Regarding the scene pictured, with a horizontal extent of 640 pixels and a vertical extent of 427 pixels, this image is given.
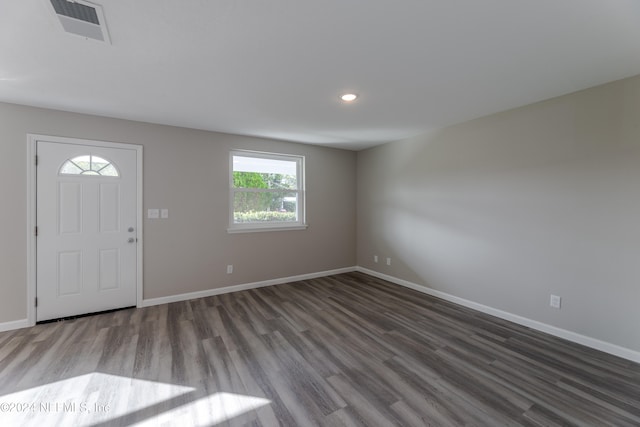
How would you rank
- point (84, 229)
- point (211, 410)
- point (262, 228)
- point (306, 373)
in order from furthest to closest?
point (262, 228)
point (84, 229)
point (306, 373)
point (211, 410)

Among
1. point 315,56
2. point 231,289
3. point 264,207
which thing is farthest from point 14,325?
point 315,56

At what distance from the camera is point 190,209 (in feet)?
12.2

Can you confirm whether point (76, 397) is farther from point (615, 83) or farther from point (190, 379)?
point (615, 83)

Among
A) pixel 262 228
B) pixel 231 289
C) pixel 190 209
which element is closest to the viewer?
pixel 190 209

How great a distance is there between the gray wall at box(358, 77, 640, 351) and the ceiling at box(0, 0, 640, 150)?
1.09 feet

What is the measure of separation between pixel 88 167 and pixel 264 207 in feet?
7.39

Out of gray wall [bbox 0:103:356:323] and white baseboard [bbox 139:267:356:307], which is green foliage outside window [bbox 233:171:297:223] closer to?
gray wall [bbox 0:103:356:323]

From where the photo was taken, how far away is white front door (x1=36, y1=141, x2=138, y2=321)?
2.96 m

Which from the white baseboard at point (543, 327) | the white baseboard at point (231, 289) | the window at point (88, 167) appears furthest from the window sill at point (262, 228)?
the white baseboard at point (543, 327)

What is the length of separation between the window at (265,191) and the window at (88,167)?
4.76 ft

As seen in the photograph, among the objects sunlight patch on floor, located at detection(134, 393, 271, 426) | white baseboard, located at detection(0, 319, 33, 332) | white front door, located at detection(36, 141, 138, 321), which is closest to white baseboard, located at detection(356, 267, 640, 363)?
sunlight patch on floor, located at detection(134, 393, 271, 426)

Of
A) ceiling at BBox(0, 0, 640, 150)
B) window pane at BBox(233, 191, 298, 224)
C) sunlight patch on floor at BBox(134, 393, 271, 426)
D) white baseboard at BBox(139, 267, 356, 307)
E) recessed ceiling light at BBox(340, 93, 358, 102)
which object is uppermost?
recessed ceiling light at BBox(340, 93, 358, 102)

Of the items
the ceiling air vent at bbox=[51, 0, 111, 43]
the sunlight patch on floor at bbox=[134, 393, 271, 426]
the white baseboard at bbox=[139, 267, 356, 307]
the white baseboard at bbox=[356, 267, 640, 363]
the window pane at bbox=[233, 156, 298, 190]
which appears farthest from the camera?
the window pane at bbox=[233, 156, 298, 190]

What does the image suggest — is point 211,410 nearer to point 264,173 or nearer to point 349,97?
point 349,97
